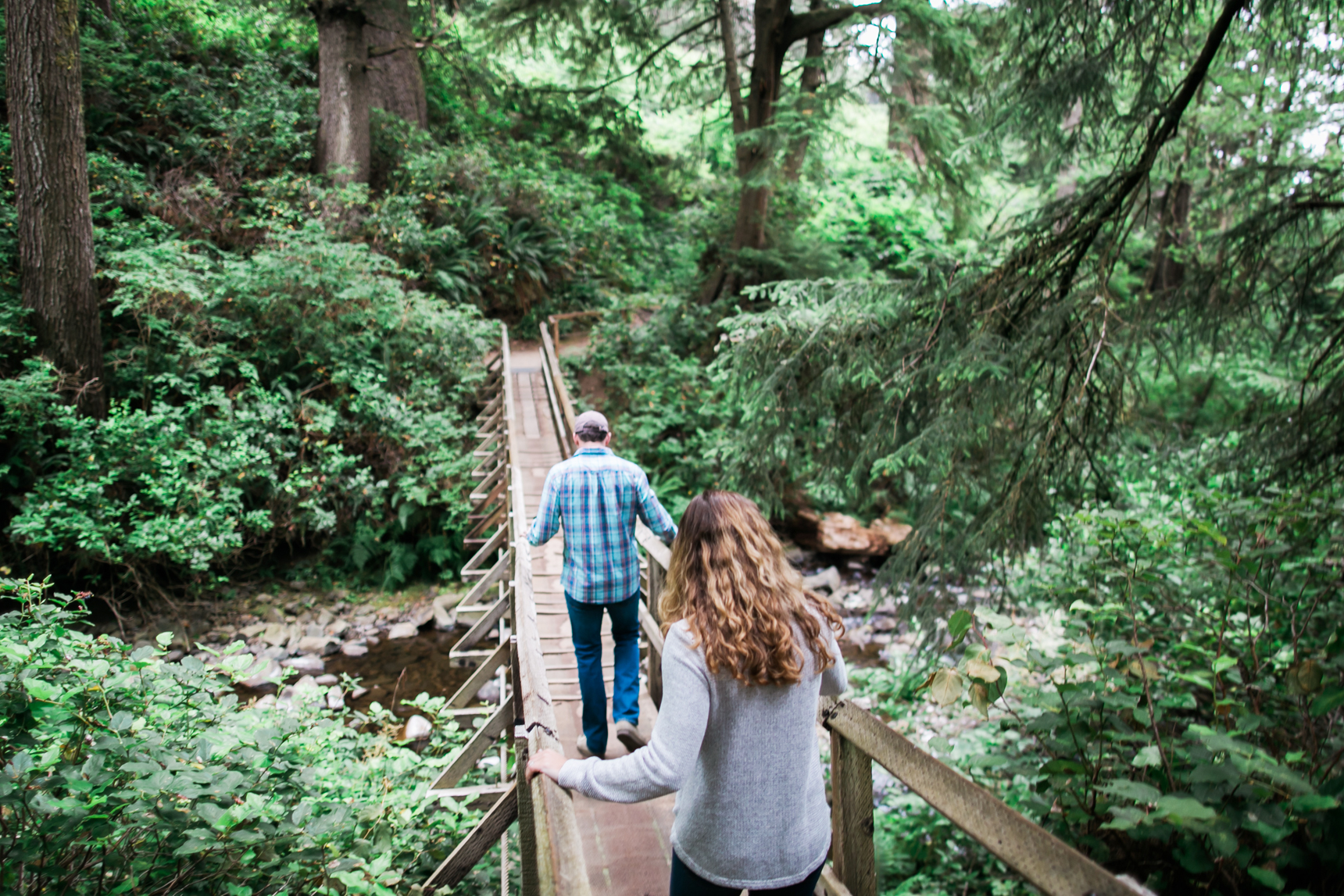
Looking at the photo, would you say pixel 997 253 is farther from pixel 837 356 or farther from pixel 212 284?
pixel 212 284

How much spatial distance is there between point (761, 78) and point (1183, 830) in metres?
12.2

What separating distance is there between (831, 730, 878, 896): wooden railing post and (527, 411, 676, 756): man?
1.45m

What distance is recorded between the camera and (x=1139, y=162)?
3.74m

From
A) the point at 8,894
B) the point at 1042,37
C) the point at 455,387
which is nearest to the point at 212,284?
the point at 455,387

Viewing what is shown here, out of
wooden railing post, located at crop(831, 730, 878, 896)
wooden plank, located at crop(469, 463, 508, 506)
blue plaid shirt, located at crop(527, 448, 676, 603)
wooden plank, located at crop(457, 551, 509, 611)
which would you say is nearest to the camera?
wooden railing post, located at crop(831, 730, 878, 896)

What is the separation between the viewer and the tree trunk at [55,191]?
7.52 meters

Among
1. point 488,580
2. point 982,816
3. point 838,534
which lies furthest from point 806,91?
point 982,816

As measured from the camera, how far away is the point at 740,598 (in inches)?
60.4

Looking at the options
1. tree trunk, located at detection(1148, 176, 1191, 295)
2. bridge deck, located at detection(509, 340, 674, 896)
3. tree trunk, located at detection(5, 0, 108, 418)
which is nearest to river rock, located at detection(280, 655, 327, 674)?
bridge deck, located at detection(509, 340, 674, 896)

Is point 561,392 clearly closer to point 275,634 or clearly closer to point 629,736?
point 275,634

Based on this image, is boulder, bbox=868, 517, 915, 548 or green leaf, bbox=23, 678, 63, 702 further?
boulder, bbox=868, 517, 915, 548

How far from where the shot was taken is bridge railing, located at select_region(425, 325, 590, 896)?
5.38 ft

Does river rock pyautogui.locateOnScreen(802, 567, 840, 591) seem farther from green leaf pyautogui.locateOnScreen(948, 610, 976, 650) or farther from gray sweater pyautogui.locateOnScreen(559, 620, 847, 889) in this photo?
gray sweater pyautogui.locateOnScreen(559, 620, 847, 889)

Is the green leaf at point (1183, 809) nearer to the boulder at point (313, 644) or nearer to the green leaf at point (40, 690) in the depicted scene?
the green leaf at point (40, 690)
